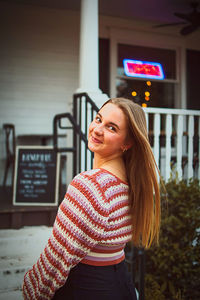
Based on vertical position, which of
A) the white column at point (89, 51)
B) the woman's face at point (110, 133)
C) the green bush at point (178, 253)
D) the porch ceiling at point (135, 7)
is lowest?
the green bush at point (178, 253)

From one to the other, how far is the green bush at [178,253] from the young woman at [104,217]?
7.42 ft

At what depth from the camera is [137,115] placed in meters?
1.23

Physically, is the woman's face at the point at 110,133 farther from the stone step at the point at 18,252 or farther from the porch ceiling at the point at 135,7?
the porch ceiling at the point at 135,7

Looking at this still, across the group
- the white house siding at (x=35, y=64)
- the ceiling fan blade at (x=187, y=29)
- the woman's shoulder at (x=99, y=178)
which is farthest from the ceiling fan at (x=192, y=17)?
the woman's shoulder at (x=99, y=178)

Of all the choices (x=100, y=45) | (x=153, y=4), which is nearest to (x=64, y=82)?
(x=100, y=45)

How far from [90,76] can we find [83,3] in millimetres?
1040

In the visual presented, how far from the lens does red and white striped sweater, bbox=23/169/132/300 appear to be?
3.46 feet

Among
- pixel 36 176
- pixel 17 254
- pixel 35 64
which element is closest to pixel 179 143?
pixel 36 176

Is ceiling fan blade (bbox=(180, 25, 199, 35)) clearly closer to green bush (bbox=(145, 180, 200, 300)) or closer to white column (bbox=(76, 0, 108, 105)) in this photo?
white column (bbox=(76, 0, 108, 105))

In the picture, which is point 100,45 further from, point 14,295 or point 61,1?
point 14,295

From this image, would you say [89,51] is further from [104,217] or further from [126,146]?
[104,217]

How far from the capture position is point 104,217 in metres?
1.07

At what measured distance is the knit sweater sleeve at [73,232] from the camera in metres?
1.05

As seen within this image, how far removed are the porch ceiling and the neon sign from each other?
984 mm
